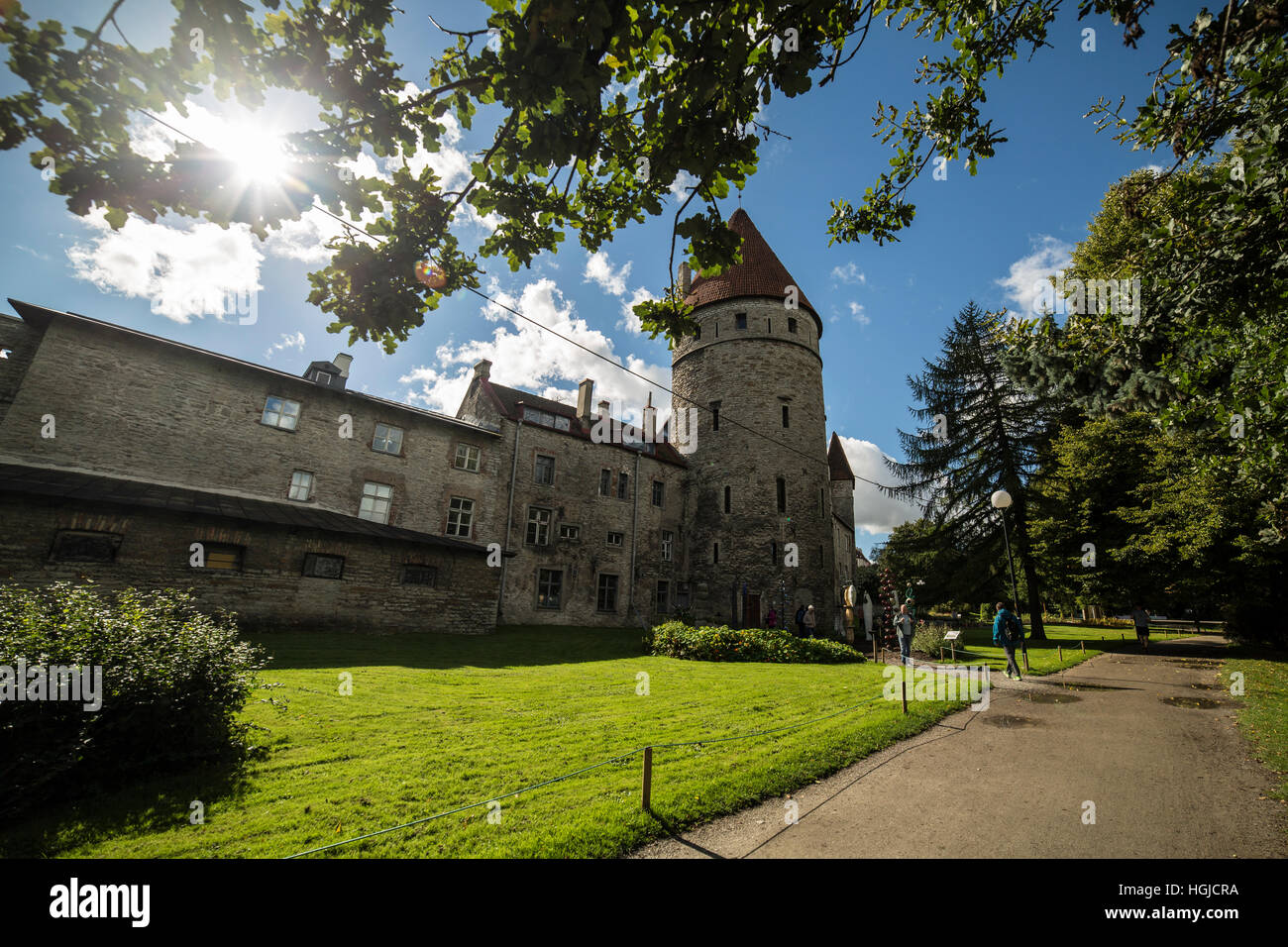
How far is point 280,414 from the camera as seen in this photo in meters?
→ 18.2

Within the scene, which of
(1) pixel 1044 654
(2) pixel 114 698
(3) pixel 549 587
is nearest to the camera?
(2) pixel 114 698

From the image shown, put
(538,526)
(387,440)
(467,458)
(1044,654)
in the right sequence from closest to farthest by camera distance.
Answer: (1044,654) → (387,440) → (467,458) → (538,526)

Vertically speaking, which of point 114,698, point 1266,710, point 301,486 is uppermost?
point 301,486

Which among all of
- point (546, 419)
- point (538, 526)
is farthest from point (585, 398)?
point (538, 526)

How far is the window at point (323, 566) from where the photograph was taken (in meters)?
15.2

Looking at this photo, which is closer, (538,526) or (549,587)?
(549,587)

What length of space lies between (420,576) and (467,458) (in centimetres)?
681

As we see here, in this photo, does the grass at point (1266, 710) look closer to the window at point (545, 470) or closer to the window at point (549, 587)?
the window at point (549, 587)

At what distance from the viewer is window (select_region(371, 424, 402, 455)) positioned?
2030 centimetres

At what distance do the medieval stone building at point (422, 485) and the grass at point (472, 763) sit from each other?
5163 mm

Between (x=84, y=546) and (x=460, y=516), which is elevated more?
(x=460, y=516)

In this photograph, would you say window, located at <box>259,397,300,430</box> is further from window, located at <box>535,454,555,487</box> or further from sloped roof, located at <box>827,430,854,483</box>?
sloped roof, located at <box>827,430,854,483</box>

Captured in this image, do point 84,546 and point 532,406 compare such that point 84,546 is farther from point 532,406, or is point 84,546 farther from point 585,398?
point 585,398
